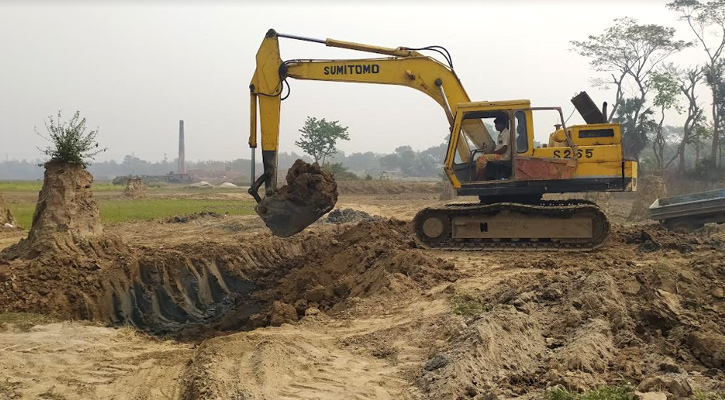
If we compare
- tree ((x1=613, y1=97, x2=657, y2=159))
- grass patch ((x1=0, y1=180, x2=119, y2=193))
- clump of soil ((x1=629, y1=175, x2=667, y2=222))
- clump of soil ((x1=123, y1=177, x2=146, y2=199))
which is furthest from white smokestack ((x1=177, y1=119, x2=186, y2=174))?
clump of soil ((x1=629, y1=175, x2=667, y2=222))

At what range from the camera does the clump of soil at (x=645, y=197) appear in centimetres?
1930

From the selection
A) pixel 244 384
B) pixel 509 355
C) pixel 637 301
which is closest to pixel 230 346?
pixel 244 384

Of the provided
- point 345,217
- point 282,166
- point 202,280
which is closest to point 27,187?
point 345,217

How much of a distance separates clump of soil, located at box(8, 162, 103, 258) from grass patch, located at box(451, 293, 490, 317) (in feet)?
21.2

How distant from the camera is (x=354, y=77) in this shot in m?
11.4

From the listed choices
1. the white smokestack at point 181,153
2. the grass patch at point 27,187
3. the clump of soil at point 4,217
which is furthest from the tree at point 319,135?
the white smokestack at point 181,153

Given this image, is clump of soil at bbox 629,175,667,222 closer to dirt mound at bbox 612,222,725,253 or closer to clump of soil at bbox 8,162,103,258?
dirt mound at bbox 612,222,725,253

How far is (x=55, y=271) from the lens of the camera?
8.71m

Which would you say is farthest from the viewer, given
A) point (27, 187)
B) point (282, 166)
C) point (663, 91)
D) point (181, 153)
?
point (282, 166)

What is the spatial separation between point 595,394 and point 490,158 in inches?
277

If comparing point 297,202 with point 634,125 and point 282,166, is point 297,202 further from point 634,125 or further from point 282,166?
point 282,166

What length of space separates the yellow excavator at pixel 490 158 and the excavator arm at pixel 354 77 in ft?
0.06

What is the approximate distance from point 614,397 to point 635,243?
25.9 feet

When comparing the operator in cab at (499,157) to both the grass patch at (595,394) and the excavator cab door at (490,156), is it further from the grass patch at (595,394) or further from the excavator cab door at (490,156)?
the grass patch at (595,394)
